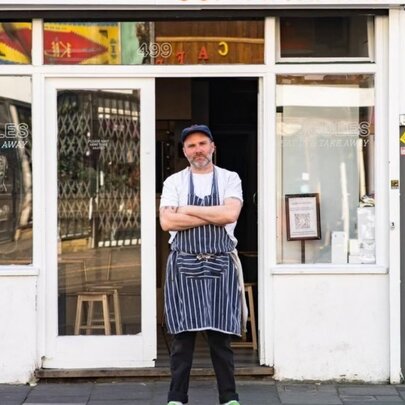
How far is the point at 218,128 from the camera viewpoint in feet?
31.0

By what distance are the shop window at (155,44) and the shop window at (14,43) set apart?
0.25 m

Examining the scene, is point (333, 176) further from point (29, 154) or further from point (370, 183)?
point (29, 154)

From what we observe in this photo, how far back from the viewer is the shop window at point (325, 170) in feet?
23.0

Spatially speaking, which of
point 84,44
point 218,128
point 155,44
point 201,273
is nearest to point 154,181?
point 155,44

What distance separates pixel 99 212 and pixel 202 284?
5.93 ft

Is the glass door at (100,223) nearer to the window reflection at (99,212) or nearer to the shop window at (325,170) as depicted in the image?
the window reflection at (99,212)

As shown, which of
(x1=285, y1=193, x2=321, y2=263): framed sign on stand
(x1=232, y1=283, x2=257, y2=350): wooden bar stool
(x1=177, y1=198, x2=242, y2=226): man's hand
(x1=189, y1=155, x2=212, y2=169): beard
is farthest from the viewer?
(x1=232, y1=283, x2=257, y2=350): wooden bar stool

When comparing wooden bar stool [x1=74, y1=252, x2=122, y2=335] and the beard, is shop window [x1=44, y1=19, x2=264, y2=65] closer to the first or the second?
the beard

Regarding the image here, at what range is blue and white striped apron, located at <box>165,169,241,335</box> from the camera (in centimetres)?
561

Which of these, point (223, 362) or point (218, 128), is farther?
point (218, 128)

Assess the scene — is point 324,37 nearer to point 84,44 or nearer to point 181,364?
point 84,44

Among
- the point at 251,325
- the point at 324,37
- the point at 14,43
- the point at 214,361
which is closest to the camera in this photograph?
the point at 214,361

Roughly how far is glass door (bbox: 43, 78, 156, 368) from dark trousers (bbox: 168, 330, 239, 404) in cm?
127

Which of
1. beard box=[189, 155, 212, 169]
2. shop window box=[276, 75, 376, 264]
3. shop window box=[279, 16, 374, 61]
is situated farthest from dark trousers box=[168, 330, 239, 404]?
shop window box=[279, 16, 374, 61]
